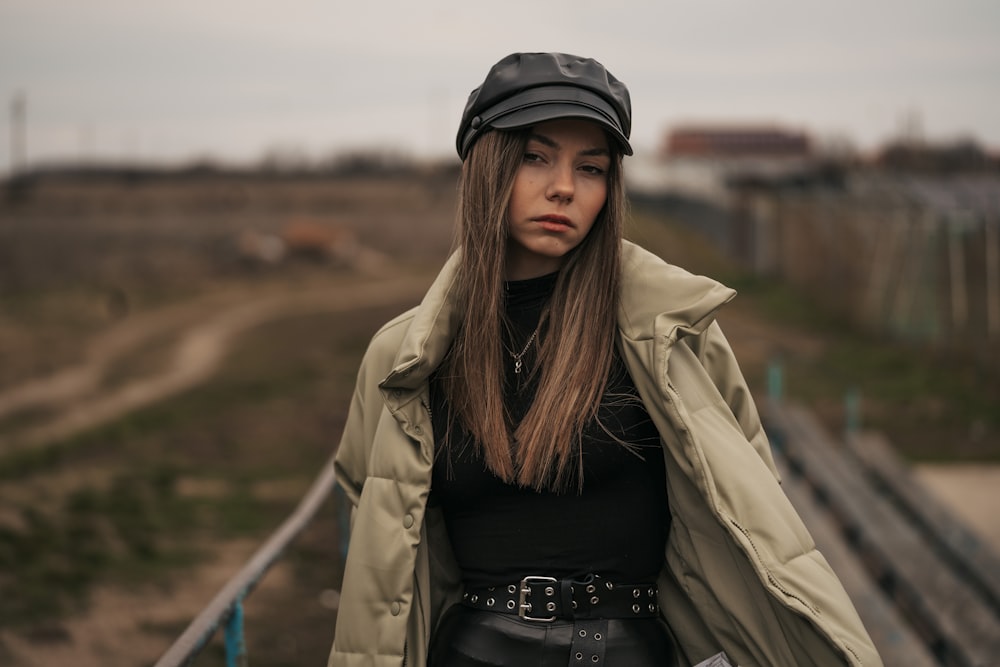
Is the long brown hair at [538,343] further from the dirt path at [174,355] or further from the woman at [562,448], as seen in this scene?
the dirt path at [174,355]

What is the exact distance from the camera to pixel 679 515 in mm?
1921

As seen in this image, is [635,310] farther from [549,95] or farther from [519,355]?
[549,95]

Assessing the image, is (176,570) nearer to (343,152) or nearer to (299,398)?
(299,398)

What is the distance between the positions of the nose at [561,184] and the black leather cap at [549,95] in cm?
9

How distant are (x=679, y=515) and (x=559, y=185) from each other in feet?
1.93

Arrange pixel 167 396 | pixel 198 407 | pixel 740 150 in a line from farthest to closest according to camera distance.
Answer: pixel 740 150 → pixel 167 396 → pixel 198 407

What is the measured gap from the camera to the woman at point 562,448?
1.84 meters

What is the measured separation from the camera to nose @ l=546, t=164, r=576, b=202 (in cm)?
192

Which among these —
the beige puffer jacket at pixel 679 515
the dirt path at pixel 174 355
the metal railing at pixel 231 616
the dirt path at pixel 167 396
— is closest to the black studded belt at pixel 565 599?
the beige puffer jacket at pixel 679 515

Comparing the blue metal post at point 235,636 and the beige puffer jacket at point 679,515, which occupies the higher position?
the beige puffer jacket at point 679,515

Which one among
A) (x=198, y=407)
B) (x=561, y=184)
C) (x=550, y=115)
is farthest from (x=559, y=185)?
(x=198, y=407)

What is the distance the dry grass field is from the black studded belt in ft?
2.34

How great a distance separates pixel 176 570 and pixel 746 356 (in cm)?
926

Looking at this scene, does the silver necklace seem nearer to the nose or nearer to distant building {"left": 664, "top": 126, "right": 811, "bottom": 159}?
the nose
